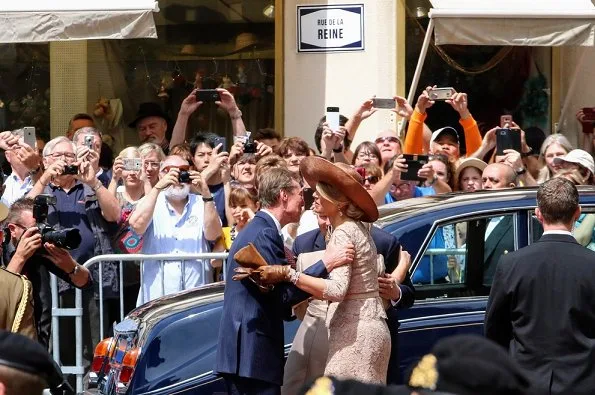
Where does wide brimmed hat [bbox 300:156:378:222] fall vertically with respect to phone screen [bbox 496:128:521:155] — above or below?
below

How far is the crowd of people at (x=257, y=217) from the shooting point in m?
6.61

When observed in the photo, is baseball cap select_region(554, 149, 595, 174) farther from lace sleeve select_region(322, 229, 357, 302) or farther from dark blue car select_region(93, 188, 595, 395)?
lace sleeve select_region(322, 229, 357, 302)

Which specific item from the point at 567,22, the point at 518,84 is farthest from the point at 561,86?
the point at 567,22

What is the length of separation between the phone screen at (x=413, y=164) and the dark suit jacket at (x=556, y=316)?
3.32 metres

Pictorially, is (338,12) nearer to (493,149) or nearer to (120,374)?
(493,149)

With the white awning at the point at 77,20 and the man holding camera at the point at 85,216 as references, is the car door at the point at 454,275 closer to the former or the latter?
the man holding camera at the point at 85,216

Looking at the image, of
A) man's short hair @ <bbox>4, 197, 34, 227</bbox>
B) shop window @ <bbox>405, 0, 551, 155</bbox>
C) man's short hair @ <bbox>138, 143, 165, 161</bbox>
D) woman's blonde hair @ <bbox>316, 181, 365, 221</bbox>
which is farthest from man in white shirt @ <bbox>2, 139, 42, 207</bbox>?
shop window @ <bbox>405, 0, 551, 155</bbox>

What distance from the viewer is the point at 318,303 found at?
22.8 feet

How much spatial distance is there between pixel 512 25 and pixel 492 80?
2011 millimetres

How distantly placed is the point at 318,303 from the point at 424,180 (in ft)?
8.71

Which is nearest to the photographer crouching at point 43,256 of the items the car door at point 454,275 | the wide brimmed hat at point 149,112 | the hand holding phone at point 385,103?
the car door at point 454,275

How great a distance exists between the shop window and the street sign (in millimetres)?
754

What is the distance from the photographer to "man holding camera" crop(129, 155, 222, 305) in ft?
29.5

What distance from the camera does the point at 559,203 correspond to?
6086 mm
